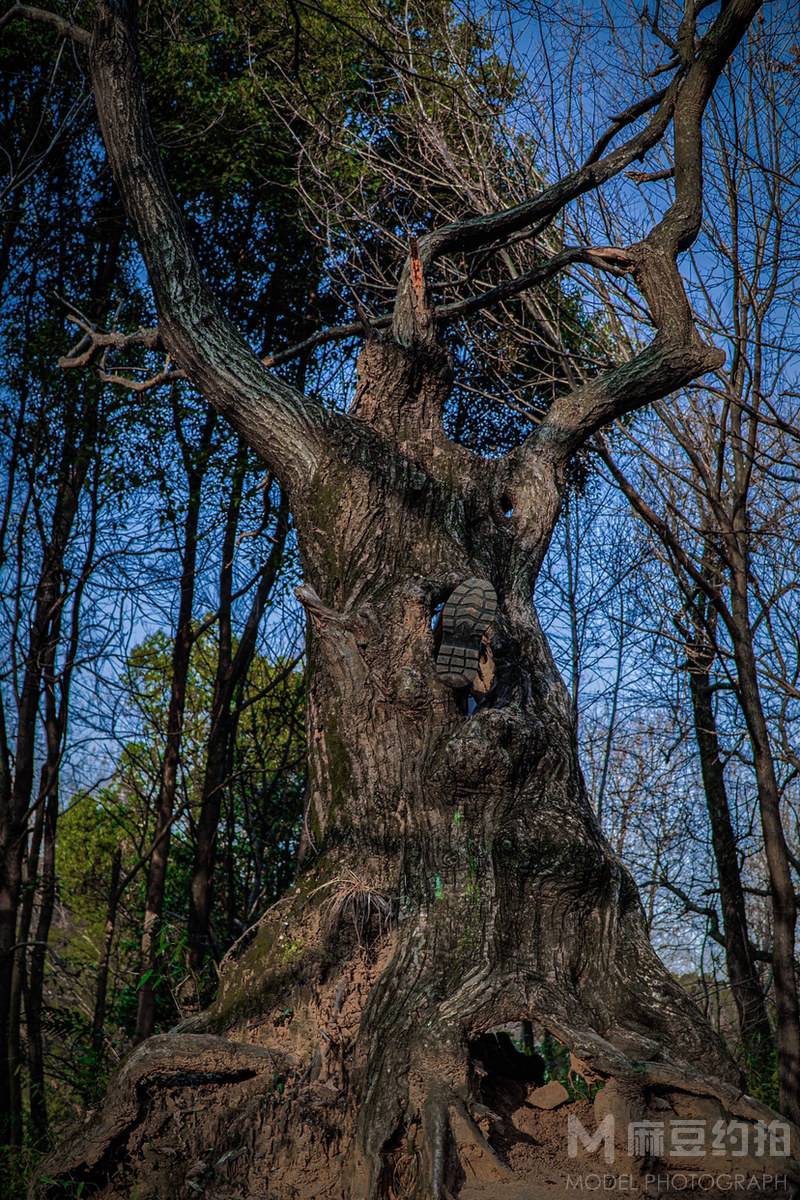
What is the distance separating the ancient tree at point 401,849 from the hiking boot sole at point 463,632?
0.08 m

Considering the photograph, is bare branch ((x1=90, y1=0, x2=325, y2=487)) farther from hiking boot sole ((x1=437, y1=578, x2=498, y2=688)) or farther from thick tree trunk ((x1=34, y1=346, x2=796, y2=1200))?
hiking boot sole ((x1=437, y1=578, x2=498, y2=688))

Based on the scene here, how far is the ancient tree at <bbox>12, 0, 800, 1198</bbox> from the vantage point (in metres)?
2.98

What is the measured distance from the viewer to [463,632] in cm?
373

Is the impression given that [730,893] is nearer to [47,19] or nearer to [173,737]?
[173,737]

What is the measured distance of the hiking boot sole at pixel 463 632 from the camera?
3.70m

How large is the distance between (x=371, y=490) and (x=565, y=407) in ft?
4.24

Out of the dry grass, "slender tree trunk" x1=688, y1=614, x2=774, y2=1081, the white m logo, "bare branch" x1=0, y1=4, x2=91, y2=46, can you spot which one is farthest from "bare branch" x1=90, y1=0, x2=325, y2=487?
"slender tree trunk" x1=688, y1=614, x2=774, y2=1081

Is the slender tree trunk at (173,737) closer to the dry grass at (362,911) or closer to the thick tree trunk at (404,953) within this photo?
the thick tree trunk at (404,953)

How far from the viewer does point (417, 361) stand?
4.72m

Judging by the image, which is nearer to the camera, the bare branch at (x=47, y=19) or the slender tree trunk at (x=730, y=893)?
the bare branch at (x=47, y=19)

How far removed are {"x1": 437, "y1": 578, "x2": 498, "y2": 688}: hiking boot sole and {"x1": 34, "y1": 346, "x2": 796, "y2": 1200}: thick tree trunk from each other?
0.23 feet

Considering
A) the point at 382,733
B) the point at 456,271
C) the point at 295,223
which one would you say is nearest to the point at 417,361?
the point at 382,733

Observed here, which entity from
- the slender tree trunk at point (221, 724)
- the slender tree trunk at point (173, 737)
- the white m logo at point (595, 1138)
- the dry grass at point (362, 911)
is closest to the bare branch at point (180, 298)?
the dry grass at point (362, 911)

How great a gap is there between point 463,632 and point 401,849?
2.77 ft
